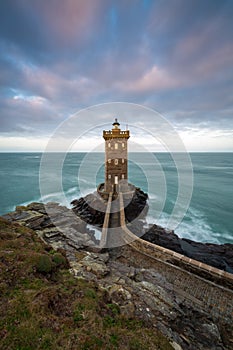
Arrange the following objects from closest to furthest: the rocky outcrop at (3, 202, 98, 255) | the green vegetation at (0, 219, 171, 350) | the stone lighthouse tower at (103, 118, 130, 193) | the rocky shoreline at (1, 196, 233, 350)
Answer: the green vegetation at (0, 219, 171, 350) → the rocky shoreline at (1, 196, 233, 350) → the rocky outcrop at (3, 202, 98, 255) → the stone lighthouse tower at (103, 118, 130, 193)

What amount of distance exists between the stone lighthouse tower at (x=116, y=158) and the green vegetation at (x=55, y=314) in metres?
17.4

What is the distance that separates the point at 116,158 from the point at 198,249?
14569mm

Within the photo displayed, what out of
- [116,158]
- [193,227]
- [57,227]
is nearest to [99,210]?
[57,227]

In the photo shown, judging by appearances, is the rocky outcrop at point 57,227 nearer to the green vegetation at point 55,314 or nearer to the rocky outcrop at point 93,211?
the rocky outcrop at point 93,211

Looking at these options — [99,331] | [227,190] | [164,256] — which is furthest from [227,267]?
[227,190]

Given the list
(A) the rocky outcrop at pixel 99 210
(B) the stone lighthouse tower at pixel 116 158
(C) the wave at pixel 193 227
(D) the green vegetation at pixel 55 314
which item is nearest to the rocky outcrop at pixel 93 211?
(A) the rocky outcrop at pixel 99 210

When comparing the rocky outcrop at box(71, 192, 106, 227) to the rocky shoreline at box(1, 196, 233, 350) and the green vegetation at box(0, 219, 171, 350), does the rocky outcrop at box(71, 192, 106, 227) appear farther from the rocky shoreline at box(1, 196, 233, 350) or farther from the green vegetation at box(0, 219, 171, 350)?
the green vegetation at box(0, 219, 171, 350)

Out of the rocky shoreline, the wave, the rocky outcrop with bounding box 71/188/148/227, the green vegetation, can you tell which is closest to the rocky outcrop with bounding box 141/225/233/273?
the rocky shoreline

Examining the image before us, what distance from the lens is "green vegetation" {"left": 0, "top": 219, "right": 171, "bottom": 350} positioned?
3.97 metres

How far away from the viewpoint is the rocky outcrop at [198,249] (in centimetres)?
1220

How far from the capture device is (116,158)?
76.8 feet

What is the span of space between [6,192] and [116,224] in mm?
28618

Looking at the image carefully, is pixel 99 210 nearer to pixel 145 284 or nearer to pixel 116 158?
pixel 116 158

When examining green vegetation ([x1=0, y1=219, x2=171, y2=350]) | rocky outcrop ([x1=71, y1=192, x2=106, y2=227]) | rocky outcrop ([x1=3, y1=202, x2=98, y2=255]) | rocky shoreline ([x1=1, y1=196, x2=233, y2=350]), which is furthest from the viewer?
rocky outcrop ([x1=71, y1=192, x2=106, y2=227])
